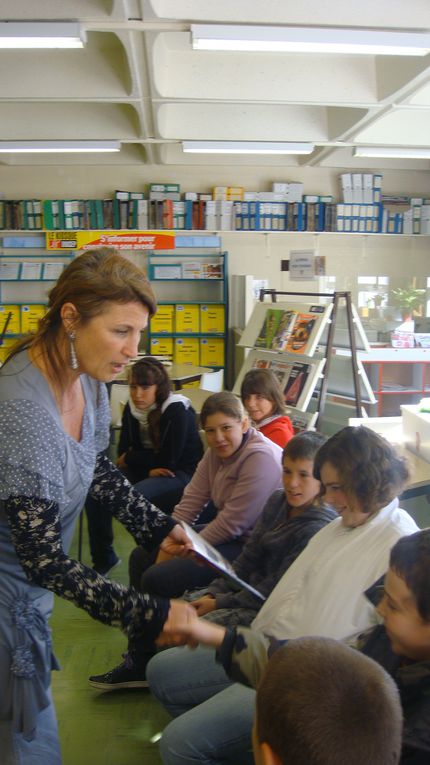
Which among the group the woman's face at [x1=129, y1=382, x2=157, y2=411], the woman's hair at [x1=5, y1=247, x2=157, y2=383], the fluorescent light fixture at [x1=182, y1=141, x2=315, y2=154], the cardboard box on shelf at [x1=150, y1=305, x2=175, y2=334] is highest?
the fluorescent light fixture at [x1=182, y1=141, x2=315, y2=154]

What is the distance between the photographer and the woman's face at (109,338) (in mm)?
1246

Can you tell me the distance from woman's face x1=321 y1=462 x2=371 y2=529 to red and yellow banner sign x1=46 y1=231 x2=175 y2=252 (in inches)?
251

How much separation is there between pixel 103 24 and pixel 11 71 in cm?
131

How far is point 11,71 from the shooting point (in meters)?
4.59

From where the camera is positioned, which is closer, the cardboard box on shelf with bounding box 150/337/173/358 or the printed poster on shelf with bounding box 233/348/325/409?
the printed poster on shelf with bounding box 233/348/325/409

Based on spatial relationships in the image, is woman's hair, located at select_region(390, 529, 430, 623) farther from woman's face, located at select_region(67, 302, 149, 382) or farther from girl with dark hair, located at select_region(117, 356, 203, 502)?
girl with dark hair, located at select_region(117, 356, 203, 502)

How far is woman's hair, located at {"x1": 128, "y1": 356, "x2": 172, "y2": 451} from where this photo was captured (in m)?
3.56

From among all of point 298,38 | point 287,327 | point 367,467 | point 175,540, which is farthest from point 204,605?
point 287,327

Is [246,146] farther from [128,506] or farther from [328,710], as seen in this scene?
[328,710]

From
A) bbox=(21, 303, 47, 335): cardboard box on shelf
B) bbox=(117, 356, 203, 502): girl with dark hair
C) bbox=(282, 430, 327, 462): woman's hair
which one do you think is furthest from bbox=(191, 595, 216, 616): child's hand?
bbox=(21, 303, 47, 335): cardboard box on shelf

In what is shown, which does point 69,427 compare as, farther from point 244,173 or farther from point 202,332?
point 244,173

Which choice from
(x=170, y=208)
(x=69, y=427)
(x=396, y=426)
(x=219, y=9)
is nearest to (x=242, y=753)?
(x=69, y=427)

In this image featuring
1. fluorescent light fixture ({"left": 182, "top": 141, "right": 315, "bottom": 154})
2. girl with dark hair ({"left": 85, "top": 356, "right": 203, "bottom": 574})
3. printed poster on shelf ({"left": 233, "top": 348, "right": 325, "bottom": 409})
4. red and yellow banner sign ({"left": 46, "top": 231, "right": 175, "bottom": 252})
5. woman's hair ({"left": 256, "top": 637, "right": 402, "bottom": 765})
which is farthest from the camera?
red and yellow banner sign ({"left": 46, "top": 231, "right": 175, "bottom": 252})

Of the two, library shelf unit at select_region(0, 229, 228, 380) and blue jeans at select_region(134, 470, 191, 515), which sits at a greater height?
library shelf unit at select_region(0, 229, 228, 380)
